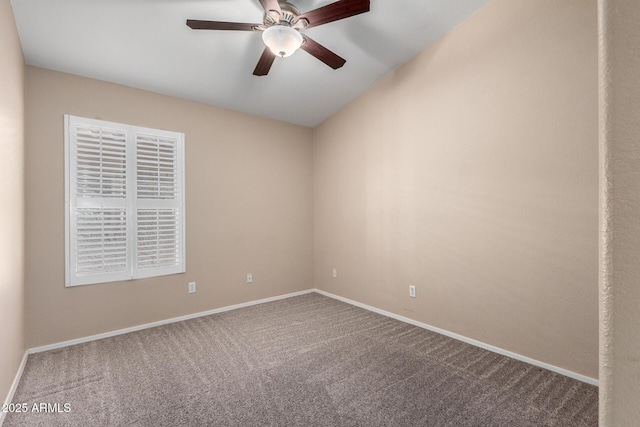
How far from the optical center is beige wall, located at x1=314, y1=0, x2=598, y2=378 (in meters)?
2.35

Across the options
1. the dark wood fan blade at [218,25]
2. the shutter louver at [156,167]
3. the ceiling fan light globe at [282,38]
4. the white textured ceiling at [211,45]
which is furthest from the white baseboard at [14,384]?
the ceiling fan light globe at [282,38]

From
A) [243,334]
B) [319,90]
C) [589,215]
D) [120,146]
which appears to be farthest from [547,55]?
[120,146]

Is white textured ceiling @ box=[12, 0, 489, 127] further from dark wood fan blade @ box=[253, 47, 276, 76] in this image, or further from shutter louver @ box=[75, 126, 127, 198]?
shutter louver @ box=[75, 126, 127, 198]

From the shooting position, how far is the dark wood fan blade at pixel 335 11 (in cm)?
194

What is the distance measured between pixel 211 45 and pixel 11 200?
2.00 meters

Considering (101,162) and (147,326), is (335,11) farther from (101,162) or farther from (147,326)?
(147,326)

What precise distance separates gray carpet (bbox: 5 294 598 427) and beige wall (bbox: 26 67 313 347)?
359 mm

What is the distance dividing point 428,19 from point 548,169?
1741 mm

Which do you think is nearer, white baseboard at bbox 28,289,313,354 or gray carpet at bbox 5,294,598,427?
gray carpet at bbox 5,294,598,427

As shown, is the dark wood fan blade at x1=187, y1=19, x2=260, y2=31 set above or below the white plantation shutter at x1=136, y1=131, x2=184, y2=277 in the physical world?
above

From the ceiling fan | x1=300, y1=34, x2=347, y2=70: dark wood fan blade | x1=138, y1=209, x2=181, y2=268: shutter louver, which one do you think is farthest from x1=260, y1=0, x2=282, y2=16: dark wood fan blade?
x1=138, y1=209, x2=181, y2=268: shutter louver

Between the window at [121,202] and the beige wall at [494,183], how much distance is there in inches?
92.4

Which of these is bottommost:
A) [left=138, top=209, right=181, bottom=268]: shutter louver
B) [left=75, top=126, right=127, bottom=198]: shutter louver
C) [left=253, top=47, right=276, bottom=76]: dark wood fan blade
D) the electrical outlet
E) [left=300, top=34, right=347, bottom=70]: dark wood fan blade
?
the electrical outlet

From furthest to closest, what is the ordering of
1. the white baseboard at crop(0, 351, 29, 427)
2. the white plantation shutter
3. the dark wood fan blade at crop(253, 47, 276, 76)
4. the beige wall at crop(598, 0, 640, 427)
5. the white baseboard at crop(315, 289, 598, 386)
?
1. the white plantation shutter
2. the dark wood fan blade at crop(253, 47, 276, 76)
3. the white baseboard at crop(315, 289, 598, 386)
4. the white baseboard at crop(0, 351, 29, 427)
5. the beige wall at crop(598, 0, 640, 427)
